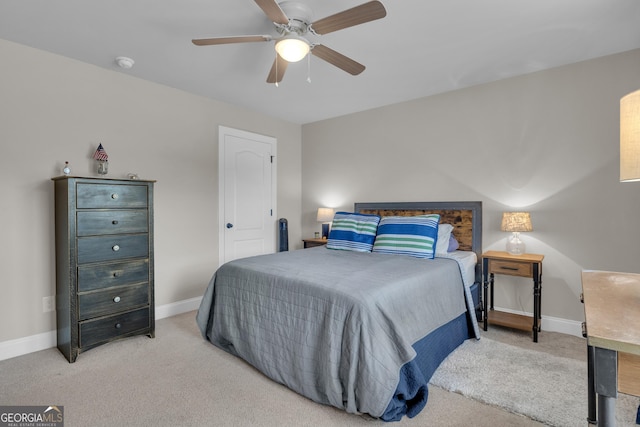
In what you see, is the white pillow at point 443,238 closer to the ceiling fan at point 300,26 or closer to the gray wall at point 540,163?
the gray wall at point 540,163

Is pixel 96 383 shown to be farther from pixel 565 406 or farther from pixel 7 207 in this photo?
pixel 565 406

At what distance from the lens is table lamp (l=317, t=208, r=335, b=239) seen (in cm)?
450

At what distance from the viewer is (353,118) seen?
14.6 feet

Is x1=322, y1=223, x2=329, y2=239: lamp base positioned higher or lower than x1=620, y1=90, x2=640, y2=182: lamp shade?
lower

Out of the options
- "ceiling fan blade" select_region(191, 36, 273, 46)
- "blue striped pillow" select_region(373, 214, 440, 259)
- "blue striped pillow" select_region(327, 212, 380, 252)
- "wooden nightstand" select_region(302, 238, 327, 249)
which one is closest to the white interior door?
"wooden nightstand" select_region(302, 238, 327, 249)

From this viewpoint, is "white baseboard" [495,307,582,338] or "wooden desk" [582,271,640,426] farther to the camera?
"white baseboard" [495,307,582,338]

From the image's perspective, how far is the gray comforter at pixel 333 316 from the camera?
1768 mm

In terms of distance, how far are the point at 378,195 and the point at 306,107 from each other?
1.46 meters

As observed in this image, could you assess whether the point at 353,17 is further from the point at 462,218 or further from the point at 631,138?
the point at 462,218

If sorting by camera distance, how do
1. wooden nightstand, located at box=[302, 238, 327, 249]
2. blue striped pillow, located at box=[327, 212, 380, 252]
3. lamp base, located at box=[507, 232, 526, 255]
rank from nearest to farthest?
lamp base, located at box=[507, 232, 526, 255]
blue striped pillow, located at box=[327, 212, 380, 252]
wooden nightstand, located at box=[302, 238, 327, 249]

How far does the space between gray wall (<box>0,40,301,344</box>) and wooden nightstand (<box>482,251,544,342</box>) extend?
118 inches

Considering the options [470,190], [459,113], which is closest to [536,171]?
[470,190]

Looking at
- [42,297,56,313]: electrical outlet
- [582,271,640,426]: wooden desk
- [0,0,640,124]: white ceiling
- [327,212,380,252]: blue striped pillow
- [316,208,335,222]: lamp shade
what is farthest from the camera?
[316,208,335,222]: lamp shade

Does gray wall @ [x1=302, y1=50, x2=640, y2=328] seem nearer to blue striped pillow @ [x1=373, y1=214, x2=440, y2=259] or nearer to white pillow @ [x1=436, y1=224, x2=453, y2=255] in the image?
white pillow @ [x1=436, y1=224, x2=453, y2=255]
